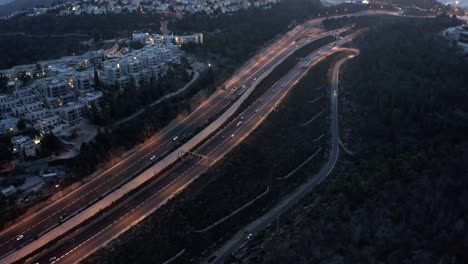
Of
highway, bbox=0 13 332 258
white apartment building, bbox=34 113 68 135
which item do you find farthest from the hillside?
white apartment building, bbox=34 113 68 135

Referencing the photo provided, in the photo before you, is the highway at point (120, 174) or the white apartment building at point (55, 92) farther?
the white apartment building at point (55, 92)

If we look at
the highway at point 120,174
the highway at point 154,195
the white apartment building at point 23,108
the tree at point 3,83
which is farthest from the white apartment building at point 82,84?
the highway at point 154,195

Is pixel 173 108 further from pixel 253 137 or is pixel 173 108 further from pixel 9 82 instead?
pixel 9 82

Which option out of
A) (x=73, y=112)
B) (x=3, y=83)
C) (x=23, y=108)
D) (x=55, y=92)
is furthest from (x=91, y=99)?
(x=3, y=83)

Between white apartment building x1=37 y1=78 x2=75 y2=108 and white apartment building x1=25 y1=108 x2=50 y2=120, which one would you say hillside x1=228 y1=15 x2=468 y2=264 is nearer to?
white apartment building x1=25 y1=108 x2=50 y2=120

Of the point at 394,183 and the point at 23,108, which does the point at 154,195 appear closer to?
the point at 394,183

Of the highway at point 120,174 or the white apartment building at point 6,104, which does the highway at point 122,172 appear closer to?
the highway at point 120,174
